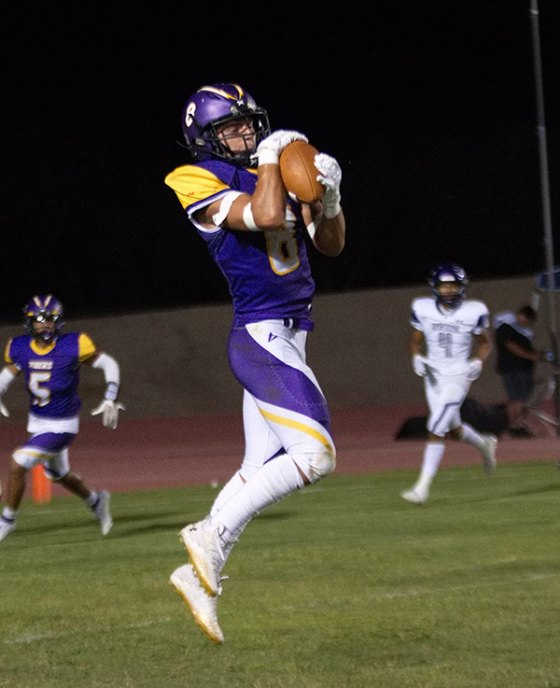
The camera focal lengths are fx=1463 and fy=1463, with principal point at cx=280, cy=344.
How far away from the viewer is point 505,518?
958 cm

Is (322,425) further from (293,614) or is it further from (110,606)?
(110,606)

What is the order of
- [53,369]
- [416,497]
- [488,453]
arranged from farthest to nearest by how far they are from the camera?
[488,453]
[416,497]
[53,369]

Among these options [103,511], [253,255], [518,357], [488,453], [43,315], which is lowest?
[518,357]

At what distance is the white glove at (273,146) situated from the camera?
5.22 metres

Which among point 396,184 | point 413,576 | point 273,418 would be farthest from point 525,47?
point 273,418

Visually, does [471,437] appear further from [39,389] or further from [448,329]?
[39,389]

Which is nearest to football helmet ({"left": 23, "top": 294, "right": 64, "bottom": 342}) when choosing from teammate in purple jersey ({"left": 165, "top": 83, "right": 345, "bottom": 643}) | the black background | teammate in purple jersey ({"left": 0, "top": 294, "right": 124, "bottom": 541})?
teammate in purple jersey ({"left": 0, "top": 294, "right": 124, "bottom": 541})

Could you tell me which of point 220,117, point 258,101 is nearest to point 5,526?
point 220,117

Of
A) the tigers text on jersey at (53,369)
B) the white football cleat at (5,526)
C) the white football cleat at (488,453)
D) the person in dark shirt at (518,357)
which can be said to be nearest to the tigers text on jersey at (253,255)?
the white football cleat at (5,526)

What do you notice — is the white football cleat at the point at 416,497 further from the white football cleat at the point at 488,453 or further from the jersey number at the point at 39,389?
the jersey number at the point at 39,389

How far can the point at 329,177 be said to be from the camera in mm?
5152

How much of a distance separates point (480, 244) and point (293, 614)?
2177 cm

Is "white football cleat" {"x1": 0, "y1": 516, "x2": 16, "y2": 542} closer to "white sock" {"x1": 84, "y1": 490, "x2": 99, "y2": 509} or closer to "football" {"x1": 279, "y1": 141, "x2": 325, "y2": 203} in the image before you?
"white sock" {"x1": 84, "y1": 490, "x2": 99, "y2": 509}

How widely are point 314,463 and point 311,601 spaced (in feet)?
5.30
